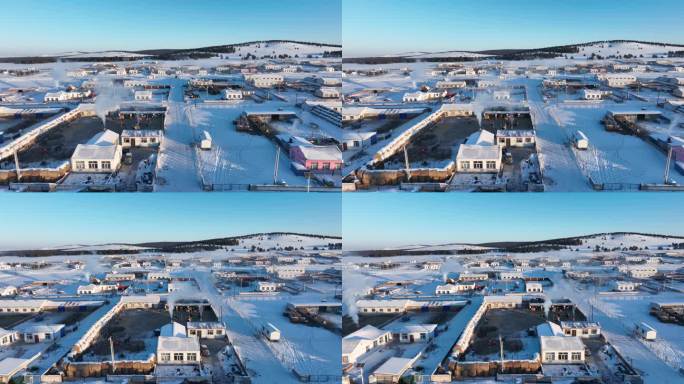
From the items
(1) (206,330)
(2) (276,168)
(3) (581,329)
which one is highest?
(2) (276,168)

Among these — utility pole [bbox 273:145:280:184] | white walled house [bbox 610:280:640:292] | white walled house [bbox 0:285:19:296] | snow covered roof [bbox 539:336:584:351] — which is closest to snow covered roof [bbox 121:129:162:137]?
utility pole [bbox 273:145:280:184]

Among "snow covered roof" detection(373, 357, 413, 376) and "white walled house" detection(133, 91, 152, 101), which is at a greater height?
"white walled house" detection(133, 91, 152, 101)

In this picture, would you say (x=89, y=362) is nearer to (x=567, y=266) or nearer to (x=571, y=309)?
(x=571, y=309)

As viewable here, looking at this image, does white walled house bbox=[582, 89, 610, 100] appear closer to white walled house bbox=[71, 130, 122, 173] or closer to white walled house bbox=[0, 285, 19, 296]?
white walled house bbox=[71, 130, 122, 173]

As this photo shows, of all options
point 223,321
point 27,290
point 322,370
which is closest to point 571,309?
point 322,370

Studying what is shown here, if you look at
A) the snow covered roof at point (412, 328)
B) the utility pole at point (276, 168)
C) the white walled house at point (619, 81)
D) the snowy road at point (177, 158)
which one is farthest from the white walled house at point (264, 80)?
the white walled house at point (619, 81)

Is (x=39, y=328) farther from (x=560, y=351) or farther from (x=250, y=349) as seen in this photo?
(x=560, y=351)

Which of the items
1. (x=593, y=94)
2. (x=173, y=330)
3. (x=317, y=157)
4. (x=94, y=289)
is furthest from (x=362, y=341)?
(x=94, y=289)
